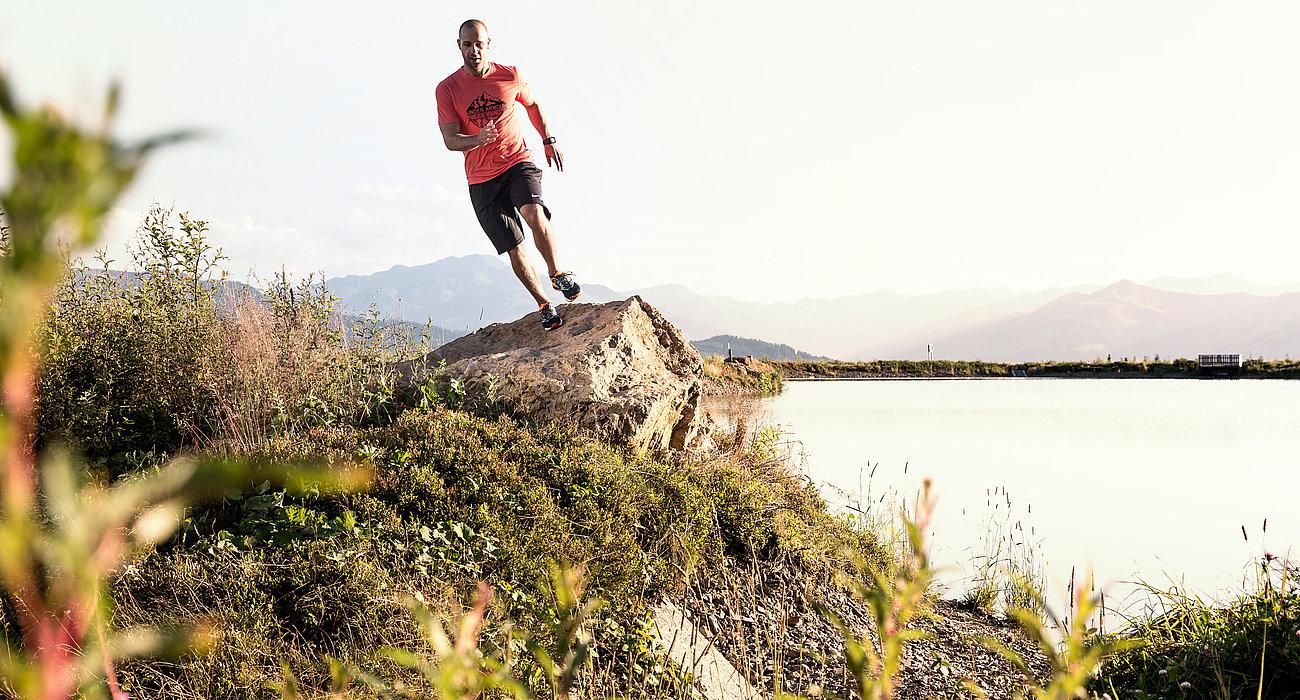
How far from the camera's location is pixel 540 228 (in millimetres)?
7133

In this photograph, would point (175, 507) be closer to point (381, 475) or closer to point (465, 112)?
point (381, 475)

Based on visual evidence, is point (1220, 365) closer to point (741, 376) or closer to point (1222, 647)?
point (741, 376)

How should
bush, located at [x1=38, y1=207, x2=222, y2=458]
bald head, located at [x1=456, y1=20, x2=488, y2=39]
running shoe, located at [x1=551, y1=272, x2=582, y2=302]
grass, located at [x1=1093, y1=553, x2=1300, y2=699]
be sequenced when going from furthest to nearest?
running shoe, located at [x1=551, y1=272, x2=582, y2=302] → bald head, located at [x1=456, y1=20, x2=488, y2=39] → bush, located at [x1=38, y1=207, x2=222, y2=458] → grass, located at [x1=1093, y1=553, x2=1300, y2=699]

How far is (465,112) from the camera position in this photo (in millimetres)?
6965

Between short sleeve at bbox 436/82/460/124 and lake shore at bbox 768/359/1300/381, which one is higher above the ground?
short sleeve at bbox 436/82/460/124

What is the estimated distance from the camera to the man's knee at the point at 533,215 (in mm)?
7071

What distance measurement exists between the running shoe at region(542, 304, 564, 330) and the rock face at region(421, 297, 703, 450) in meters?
0.07

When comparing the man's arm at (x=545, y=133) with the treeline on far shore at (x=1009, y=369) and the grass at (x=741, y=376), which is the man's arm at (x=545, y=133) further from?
the treeline on far shore at (x=1009, y=369)

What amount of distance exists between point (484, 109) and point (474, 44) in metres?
0.55

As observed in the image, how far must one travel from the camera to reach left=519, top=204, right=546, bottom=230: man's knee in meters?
7.07

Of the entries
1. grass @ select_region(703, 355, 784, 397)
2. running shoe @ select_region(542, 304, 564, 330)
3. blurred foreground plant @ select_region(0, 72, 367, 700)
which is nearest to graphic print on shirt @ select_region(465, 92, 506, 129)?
running shoe @ select_region(542, 304, 564, 330)

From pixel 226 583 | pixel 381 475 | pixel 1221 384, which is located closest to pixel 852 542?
pixel 381 475

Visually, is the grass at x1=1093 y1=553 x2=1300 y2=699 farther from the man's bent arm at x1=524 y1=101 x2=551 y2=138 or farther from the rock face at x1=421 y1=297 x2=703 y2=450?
the man's bent arm at x1=524 y1=101 x2=551 y2=138

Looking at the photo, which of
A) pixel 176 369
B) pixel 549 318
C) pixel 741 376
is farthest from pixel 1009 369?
pixel 176 369
